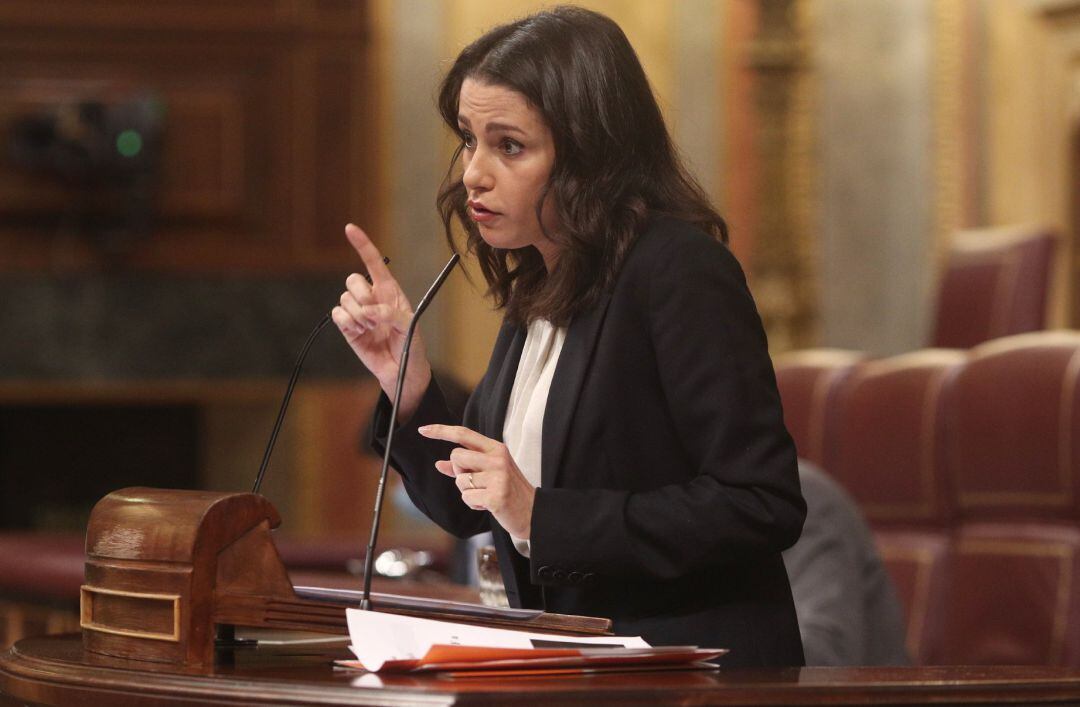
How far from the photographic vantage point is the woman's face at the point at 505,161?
1.49 m

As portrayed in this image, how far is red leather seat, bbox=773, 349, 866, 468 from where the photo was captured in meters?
3.98

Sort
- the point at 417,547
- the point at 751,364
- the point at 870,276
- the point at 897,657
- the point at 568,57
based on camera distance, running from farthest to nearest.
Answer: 1. the point at 870,276
2. the point at 417,547
3. the point at 897,657
4. the point at 568,57
5. the point at 751,364

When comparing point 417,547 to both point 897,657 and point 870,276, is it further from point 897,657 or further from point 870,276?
point 870,276

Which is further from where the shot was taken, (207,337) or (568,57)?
(207,337)

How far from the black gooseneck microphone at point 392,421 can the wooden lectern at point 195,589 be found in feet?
0.16

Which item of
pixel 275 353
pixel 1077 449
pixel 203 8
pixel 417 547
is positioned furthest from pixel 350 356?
pixel 1077 449

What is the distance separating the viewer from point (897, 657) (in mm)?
2668

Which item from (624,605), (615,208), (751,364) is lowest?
(624,605)

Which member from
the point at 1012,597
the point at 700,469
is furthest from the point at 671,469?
the point at 1012,597

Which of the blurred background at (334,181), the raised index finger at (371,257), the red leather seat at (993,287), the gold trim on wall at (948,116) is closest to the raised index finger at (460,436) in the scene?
the raised index finger at (371,257)

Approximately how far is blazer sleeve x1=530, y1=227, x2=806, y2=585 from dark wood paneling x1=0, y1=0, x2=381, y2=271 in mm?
4824

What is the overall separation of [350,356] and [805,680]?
16.2 feet

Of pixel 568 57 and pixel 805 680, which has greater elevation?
pixel 568 57

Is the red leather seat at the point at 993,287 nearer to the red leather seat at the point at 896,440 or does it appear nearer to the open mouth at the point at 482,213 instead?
the red leather seat at the point at 896,440
